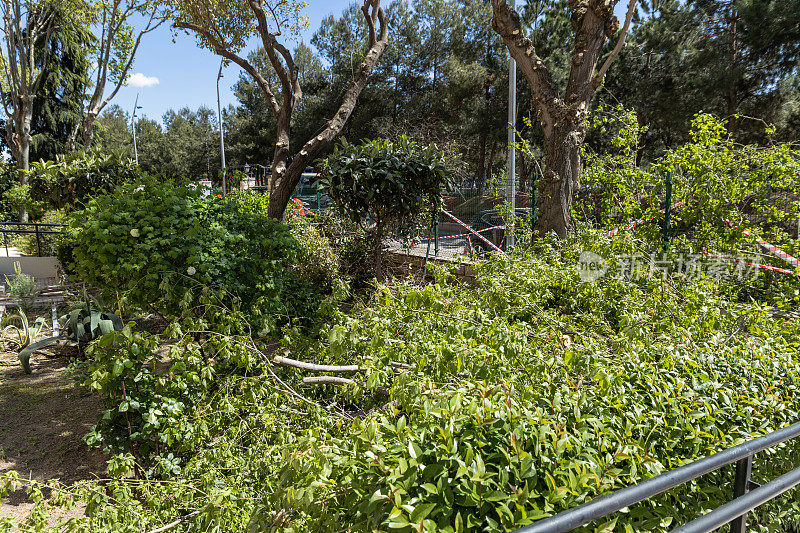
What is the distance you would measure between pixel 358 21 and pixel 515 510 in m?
28.3

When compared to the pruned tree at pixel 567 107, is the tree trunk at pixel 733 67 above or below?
above

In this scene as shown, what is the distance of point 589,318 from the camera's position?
12.2ft

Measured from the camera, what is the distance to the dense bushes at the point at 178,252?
14.1ft

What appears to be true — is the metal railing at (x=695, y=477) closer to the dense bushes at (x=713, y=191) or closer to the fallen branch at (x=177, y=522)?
the fallen branch at (x=177, y=522)

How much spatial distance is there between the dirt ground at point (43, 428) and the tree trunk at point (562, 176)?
558cm

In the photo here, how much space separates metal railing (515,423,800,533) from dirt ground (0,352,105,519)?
375 cm

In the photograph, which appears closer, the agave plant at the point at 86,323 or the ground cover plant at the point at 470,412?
the ground cover plant at the point at 470,412

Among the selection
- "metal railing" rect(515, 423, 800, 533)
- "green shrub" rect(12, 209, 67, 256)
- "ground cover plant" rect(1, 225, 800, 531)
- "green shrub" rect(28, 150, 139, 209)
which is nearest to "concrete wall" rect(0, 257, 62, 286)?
"green shrub" rect(12, 209, 67, 256)

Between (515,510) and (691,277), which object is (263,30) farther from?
(515,510)

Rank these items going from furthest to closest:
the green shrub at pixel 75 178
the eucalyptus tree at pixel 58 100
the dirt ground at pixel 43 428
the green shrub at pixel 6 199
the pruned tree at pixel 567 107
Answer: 1. the eucalyptus tree at pixel 58 100
2. the green shrub at pixel 6 199
3. the green shrub at pixel 75 178
4. the pruned tree at pixel 567 107
5. the dirt ground at pixel 43 428

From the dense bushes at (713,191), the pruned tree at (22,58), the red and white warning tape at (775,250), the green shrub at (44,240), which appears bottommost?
the green shrub at (44,240)

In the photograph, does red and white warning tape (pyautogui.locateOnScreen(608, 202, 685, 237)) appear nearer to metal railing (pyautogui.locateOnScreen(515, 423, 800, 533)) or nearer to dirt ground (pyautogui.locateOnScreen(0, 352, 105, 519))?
metal railing (pyautogui.locateOnScreen(515, 423, 800, 533))

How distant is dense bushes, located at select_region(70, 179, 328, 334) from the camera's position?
14.1ft

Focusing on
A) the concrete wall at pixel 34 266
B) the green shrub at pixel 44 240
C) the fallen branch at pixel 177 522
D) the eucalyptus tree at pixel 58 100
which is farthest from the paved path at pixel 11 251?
the fallen branch at pixel 177 522
